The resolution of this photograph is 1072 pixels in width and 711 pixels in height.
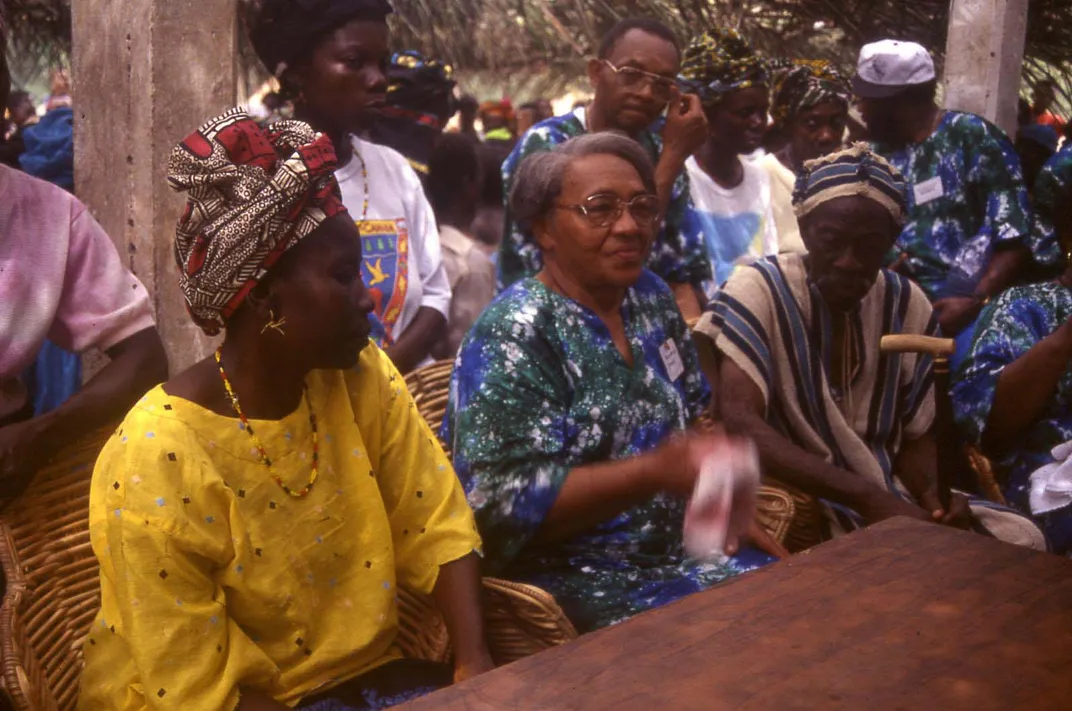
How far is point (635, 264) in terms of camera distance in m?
2.96

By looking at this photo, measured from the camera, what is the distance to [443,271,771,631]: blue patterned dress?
106 inches

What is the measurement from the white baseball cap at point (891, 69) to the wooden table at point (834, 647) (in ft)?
10.6

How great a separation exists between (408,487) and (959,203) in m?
3.38

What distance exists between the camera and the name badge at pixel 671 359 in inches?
122

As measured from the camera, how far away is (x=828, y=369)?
3561mm

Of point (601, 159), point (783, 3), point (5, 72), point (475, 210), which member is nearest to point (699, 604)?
point (601, 159)

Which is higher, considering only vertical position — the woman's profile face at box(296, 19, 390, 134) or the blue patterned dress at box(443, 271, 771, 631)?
the woman's profile face at box(296, 19, 390, 134)

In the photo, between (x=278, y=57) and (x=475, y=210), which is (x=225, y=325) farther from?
(x=475, y=210)

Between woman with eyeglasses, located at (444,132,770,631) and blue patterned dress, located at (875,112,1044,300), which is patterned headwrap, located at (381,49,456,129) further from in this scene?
woman with eyeglasses, located at (444,132,770,631)

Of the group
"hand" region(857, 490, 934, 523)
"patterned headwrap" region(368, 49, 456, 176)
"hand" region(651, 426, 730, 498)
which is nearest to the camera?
"hand" region(651, 426, 730, 498)

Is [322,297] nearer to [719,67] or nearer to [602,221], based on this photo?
[602,221]

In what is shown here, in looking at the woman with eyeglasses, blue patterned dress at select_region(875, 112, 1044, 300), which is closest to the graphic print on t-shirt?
the woman with eyeglasses

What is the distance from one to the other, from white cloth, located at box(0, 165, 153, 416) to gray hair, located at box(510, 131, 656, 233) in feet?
3.25

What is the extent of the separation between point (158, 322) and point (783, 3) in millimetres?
5752
